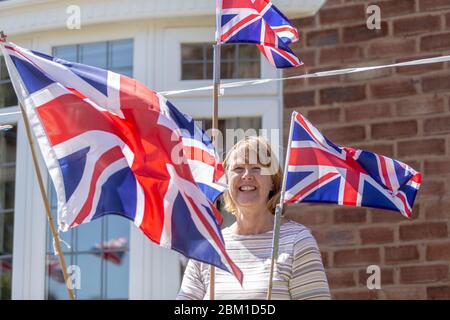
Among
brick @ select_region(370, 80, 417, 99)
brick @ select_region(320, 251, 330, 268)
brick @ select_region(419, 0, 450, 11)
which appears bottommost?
brick @ select_region(320, 251, 330, 268)

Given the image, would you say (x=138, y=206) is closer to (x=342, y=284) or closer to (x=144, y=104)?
(x=144, y=104)

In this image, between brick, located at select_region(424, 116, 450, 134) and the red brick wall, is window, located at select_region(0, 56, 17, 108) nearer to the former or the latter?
the red brick wall

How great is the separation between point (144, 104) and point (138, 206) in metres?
0.40

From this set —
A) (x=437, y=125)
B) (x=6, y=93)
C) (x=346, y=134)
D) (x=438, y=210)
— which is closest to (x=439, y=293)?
(x=438, y=210)

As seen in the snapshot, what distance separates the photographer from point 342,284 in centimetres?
623

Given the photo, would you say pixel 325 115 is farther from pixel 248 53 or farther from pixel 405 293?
pixel 405 293

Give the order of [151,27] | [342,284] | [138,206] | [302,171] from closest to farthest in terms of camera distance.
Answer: [138,206] < [302,171] < [342,284] < [151,27]

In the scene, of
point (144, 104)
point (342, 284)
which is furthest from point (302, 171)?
point (342, 284)

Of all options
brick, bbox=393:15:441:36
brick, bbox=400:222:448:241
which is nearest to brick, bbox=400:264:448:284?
brick, bbox=400:222:448:241

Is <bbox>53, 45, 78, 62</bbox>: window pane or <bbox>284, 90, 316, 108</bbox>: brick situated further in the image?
<bbox>53, 45, 78, 62</bbox>: window pane

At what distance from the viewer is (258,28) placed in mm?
4941

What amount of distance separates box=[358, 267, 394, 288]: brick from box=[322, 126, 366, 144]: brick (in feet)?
2.30

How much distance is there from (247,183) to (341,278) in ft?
5.28

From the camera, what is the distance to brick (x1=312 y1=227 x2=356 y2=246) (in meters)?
6.28
